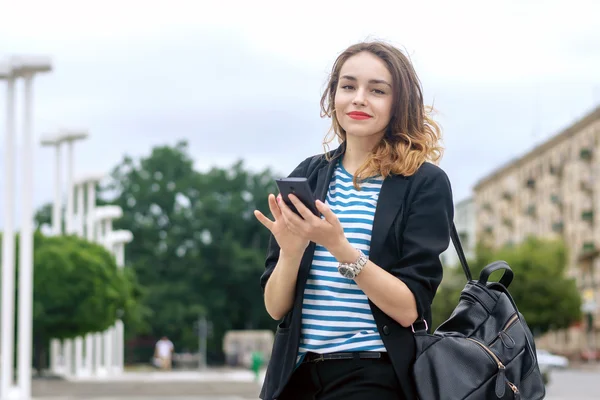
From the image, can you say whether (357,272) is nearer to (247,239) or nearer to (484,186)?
(247,239)

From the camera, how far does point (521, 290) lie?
219 ft

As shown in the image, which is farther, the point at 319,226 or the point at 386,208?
the point at 386,208

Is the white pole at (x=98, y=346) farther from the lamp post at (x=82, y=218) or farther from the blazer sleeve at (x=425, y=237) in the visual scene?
the blazer sleeve at (x=425, y=237)

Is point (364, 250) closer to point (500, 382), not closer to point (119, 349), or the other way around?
point (500, 382)

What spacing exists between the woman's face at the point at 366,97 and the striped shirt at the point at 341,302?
17 cm

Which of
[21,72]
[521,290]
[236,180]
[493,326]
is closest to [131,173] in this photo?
[236,180]

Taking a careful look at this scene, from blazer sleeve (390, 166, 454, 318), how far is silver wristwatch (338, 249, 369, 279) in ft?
0.37

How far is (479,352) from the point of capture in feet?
9.19

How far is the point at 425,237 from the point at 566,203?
249 feet

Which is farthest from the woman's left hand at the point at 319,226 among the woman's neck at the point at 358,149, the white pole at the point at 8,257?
the white pole at the point at 8,257

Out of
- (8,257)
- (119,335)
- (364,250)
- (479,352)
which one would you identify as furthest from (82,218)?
(479,352)

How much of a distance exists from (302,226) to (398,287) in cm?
28

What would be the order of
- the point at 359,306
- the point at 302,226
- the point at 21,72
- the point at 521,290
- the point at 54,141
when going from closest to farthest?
the point at 302,226 < the point at 359,306 < the point at 21,72 < the point at 54,141 < the point at 521,290

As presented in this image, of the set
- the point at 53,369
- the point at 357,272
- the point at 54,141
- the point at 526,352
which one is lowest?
the point at 53,369
